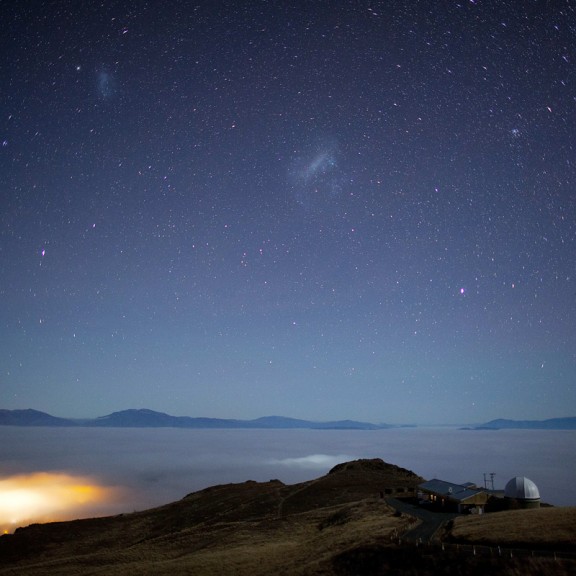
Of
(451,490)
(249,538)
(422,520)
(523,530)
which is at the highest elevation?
(523,530)

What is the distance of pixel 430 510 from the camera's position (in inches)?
1767

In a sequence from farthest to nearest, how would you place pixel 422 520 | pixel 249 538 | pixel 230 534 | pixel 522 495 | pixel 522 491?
pixel 230 534, pixel 249 538, pixel 522 491, pixel 522 495, pixel 422 520

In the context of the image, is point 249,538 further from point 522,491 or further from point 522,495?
point 522,491

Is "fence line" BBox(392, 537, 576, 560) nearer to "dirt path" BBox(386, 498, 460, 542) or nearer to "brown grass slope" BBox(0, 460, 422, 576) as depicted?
"dirt path" BBox(386, 498, 460, 542)

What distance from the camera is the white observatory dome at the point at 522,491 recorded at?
140 ft

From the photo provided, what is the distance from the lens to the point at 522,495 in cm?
4272

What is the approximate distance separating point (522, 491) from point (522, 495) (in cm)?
38

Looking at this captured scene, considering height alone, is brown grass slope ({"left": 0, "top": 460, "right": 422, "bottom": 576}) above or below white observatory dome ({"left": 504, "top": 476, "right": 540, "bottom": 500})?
below

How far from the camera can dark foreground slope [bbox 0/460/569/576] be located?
29312mm

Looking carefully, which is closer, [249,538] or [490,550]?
[490,550]

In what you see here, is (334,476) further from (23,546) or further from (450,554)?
(450,554)

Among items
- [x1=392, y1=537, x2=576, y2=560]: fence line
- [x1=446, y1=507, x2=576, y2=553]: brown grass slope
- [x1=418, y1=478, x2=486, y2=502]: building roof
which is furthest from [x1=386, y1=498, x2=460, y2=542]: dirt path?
[x1=418, y1=478, x2=486, y2=502]: building roof

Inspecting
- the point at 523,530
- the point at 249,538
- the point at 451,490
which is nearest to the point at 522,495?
the point at 451,490

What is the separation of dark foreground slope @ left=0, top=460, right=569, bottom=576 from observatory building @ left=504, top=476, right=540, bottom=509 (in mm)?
11365
